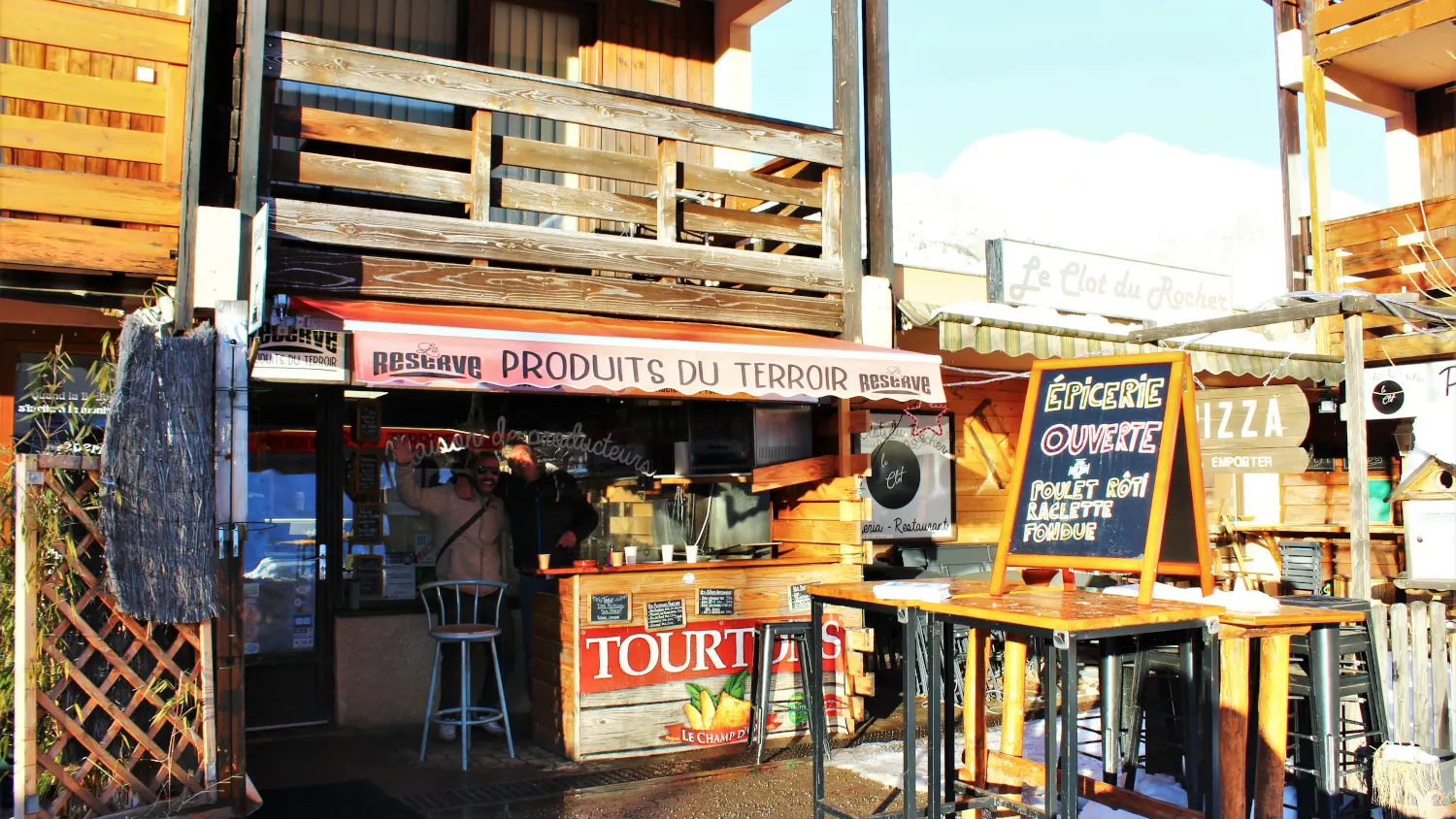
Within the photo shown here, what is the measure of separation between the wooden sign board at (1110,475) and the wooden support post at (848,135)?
3.47 m

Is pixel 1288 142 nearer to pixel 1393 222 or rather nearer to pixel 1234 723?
pixel 1393 222

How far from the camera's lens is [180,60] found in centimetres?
631

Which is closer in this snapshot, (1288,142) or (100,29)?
(100,29)

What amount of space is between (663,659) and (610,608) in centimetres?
52

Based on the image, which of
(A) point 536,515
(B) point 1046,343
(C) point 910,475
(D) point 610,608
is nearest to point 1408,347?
(C) point 910,475

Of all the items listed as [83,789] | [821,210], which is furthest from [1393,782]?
[83,789]

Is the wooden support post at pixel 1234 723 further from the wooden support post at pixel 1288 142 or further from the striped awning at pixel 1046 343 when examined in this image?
the wooden support post at pixel 1288 142

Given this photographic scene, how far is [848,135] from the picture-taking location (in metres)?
8.84

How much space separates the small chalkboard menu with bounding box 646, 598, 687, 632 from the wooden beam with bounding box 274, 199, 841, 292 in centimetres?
221

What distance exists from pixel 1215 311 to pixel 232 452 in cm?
1122

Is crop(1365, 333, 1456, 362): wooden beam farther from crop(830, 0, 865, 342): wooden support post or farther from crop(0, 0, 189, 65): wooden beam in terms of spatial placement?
crop(0, 0, 189, 65): wooden beam

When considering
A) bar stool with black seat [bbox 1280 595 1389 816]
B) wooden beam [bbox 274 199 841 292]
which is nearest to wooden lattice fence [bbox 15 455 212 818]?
wooden beam [bbox 274 199 841 292]

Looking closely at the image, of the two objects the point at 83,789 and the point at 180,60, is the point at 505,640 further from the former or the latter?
the point at 180,60

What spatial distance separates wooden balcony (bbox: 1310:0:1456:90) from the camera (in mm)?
13422
